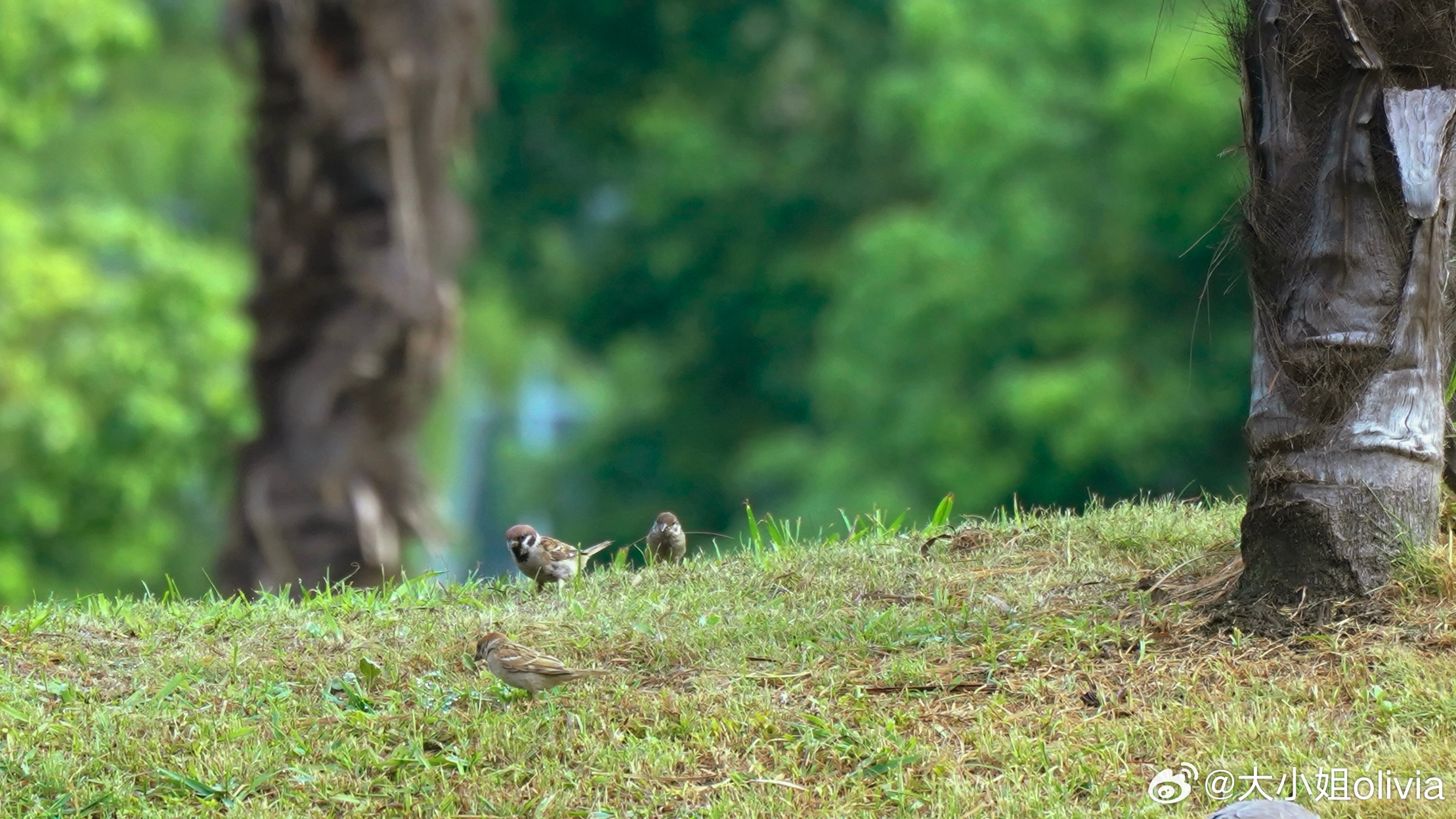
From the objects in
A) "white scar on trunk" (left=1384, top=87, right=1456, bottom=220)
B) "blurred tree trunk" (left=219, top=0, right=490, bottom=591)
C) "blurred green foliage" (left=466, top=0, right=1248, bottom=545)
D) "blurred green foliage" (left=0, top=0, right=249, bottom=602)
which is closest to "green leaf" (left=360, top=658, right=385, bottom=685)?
"white scar on trunk" (left=1384, top=87, right=1456, bottom=220)

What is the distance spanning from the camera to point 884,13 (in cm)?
3153

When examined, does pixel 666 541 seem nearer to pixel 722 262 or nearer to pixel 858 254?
pixel 858 254

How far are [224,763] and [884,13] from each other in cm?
2754

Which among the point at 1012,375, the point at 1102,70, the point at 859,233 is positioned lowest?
the point at 1012,375

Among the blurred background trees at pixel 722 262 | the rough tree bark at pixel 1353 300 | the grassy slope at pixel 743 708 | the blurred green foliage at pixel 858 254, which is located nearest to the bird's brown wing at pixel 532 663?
the grassy slope at pixel 743 708

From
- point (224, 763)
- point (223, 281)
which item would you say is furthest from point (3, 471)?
point (224, 763)

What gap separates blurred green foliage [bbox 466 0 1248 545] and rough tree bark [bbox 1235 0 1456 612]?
729 cm

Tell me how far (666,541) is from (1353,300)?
3.56 m

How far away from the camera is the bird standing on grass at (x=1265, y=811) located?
4777 mm

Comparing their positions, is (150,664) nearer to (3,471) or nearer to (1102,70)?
(3,471)

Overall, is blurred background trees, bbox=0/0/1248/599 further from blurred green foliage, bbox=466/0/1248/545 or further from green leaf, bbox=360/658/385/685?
green leaf, bbox=360/658/385/685

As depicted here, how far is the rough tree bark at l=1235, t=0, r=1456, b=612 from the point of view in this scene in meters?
6.35

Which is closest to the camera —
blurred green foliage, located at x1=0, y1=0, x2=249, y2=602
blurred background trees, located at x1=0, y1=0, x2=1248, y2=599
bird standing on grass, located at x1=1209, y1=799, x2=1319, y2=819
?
bird standing on grass, located at x1=1209, y1=799, x2=1319, y2=819

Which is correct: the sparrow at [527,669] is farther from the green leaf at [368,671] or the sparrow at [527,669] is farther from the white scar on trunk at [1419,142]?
the white scar on trunk at [1419,142]
